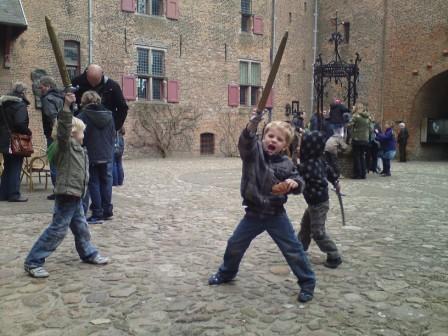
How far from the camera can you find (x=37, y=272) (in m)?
3.60

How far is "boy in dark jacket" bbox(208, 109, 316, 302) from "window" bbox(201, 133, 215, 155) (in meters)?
16.5

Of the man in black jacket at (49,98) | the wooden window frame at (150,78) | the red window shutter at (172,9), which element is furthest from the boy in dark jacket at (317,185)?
the red window shutter at (172,9)

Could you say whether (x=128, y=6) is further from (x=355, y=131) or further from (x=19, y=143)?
(x=19, y=143)

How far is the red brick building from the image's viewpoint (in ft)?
52.9

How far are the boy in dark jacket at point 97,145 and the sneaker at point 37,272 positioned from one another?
1.81 m

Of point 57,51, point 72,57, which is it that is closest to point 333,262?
point 57,51

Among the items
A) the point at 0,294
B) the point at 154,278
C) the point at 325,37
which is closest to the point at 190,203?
the point at 154,278

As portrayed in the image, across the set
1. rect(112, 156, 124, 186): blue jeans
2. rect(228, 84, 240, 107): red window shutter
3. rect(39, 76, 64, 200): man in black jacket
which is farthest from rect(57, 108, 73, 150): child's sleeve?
rect(228, 84, 240, 107): red window shutter

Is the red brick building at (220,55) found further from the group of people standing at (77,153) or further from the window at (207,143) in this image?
the group of people standing at (77,153)

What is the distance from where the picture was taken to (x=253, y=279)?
366 centimetres

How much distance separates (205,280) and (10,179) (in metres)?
4.52

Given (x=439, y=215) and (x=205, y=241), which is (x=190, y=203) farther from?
(x=439, y=215)

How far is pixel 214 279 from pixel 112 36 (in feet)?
49.0

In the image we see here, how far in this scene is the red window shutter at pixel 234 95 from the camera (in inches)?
789
